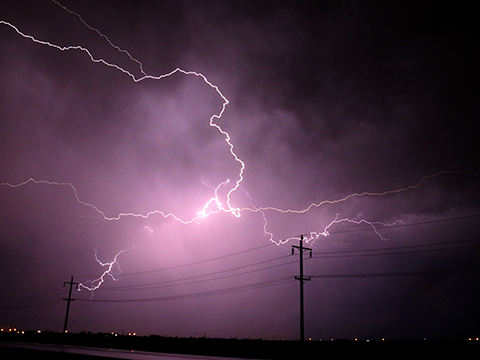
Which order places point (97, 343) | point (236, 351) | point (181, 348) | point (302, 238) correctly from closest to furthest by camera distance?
1. point (236, 351)
2. point (302, 238)
3. point (181, 348)
4. point (97, 343)

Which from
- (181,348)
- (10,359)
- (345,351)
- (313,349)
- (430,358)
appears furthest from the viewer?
(181,348)

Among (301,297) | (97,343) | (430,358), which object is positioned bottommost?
(97,343)

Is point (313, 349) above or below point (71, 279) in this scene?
below

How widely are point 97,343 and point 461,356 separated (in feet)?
104

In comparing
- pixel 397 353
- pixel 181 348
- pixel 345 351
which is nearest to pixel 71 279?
pixel 181 348

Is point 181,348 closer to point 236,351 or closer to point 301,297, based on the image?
point 236,351

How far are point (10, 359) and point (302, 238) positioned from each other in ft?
59.3

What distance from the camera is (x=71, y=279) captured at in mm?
44375

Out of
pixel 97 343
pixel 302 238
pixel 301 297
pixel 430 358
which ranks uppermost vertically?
pixel 302 238

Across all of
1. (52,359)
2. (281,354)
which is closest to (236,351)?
(281,354)

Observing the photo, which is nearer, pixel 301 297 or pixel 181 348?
pixel 301 297

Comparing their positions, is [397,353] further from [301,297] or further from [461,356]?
[301,297]

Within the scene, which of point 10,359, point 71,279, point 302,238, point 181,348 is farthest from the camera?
point 71,279

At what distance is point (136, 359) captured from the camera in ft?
52.9
